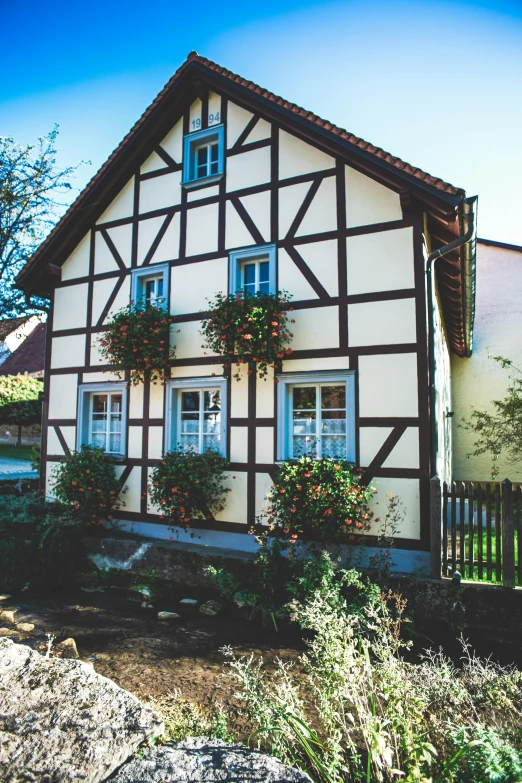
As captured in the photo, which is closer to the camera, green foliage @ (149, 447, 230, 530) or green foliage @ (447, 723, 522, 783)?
green foliage @ (447, 723, 522, 783)

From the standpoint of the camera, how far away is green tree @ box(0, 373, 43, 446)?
22812mm

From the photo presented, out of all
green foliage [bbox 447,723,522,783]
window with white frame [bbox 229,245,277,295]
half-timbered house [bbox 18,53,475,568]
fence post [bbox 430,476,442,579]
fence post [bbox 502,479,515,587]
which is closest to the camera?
green foliage [bbox 447,723,522,783]

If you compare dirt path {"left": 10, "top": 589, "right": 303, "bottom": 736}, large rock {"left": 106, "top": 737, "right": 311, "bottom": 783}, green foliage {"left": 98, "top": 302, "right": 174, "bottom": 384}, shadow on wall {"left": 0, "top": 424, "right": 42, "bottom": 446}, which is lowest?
dirt path {"left": 10, "top": 589, "right": 303, "bottom": 736}

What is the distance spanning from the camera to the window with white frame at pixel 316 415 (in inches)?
291

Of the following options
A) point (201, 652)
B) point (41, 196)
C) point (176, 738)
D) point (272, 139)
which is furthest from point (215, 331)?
point (41, 196)

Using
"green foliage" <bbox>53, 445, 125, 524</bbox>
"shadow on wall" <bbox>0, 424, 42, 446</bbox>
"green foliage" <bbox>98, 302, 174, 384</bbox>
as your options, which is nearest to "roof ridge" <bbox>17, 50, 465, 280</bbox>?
"green foliage" <bbox>98, 302, 174, 384</bbox>

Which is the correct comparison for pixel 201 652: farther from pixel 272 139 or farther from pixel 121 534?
pixel 272 139

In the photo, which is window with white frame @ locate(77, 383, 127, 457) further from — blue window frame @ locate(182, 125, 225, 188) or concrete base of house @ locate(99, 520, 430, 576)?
blue window frame @ locate(182, 125, 225, 188)

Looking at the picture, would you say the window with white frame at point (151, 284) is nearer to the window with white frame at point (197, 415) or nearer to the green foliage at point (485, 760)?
the window with white frame at point (197, 415)

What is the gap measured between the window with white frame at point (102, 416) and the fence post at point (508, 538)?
649cm

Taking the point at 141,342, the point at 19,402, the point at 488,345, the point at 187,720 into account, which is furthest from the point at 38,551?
Result: the point at 19,402

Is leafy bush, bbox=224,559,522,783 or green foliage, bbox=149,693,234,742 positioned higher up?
leafy bush, bbox=224,559,522,783

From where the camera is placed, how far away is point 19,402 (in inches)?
906

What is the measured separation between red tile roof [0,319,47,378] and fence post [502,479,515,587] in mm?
26004
